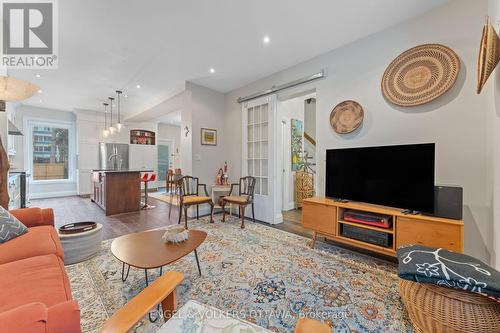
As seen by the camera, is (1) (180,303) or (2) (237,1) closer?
(1) (180,303)

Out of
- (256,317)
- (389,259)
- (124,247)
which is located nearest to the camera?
(256,317)

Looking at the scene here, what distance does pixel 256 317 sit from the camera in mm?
1523

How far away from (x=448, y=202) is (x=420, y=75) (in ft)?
4.59

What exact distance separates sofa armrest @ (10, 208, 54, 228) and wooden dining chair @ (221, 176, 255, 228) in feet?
7.96

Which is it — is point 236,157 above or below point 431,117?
below

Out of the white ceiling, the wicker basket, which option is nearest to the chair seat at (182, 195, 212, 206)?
the white ceiling

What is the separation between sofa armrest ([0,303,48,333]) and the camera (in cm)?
60

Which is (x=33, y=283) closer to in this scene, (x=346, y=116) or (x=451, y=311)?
(x=451, y=311)

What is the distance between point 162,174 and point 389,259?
8.63 m

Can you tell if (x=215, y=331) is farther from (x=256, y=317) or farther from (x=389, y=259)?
(x=389, y=259)

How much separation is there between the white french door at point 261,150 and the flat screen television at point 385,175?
1.30 meters

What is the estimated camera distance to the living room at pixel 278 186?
128cm

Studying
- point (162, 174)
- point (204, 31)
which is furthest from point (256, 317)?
point (162, 174)

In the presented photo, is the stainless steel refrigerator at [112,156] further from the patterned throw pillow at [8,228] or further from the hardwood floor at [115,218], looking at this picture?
the patterned throw pillow at [8,228]
